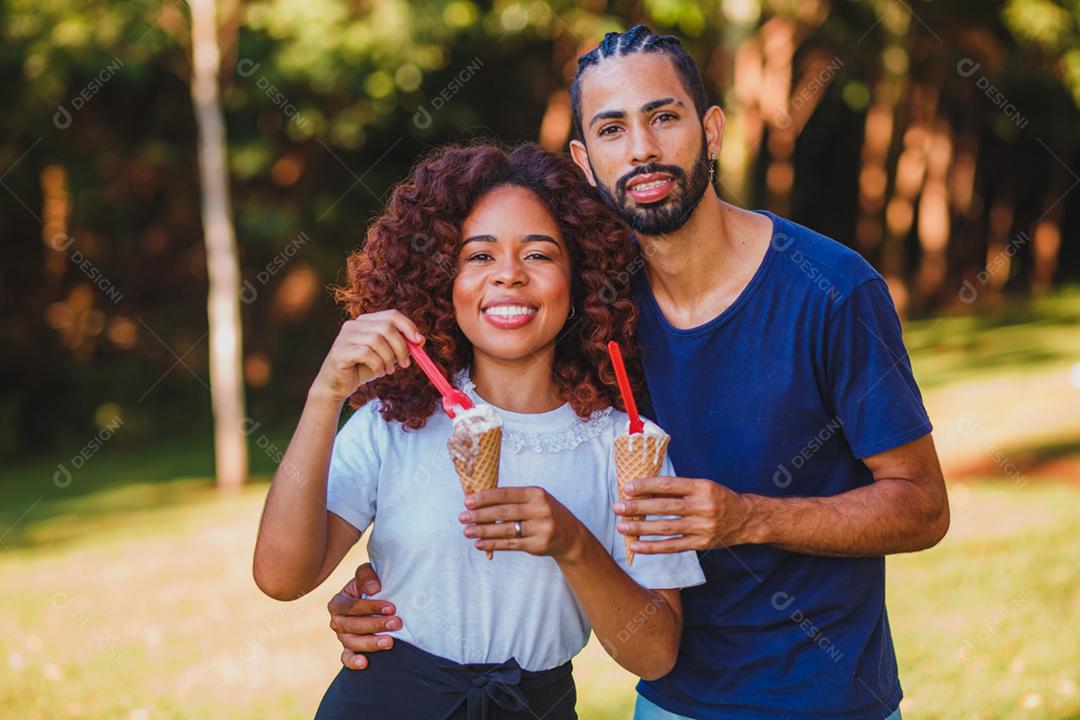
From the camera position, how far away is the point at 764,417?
2.88 meters

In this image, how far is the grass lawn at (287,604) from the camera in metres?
6.12

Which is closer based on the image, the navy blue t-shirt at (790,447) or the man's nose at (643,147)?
the navy blue t-shirt at (790,447)

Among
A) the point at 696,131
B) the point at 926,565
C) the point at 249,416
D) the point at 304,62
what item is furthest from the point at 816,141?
the point at 696,131

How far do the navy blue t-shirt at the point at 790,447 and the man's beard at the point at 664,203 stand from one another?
24 centimetres

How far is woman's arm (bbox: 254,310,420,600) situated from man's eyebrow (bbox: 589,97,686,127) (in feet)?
2.57

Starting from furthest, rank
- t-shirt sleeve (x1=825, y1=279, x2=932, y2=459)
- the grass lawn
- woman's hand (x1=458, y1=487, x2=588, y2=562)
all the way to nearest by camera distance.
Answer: the grass lawn, t-shirt sleeve (x1=825, y1=279, x2=932, y2=459), woman's hand (x1=458, y1=487, x2=588, y2=562)

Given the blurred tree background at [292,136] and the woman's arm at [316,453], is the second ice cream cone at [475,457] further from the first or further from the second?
the blurred tree background at [292,136]

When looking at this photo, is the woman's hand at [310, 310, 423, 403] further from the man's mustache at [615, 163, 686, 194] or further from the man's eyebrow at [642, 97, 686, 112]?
the man's eyebrow at [642, 97, 686, 112]

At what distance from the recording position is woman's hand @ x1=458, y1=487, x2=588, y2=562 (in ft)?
7.72

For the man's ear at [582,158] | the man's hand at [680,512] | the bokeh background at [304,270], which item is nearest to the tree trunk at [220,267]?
the bokeh background at [304,270]

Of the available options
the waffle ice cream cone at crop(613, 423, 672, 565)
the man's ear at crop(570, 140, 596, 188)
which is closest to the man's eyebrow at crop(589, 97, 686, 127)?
the man's ear at crop(570, 140, 596, 188)

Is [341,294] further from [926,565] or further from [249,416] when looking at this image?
[249,416]

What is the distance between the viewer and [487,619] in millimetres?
2736

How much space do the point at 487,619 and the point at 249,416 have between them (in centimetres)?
1715
